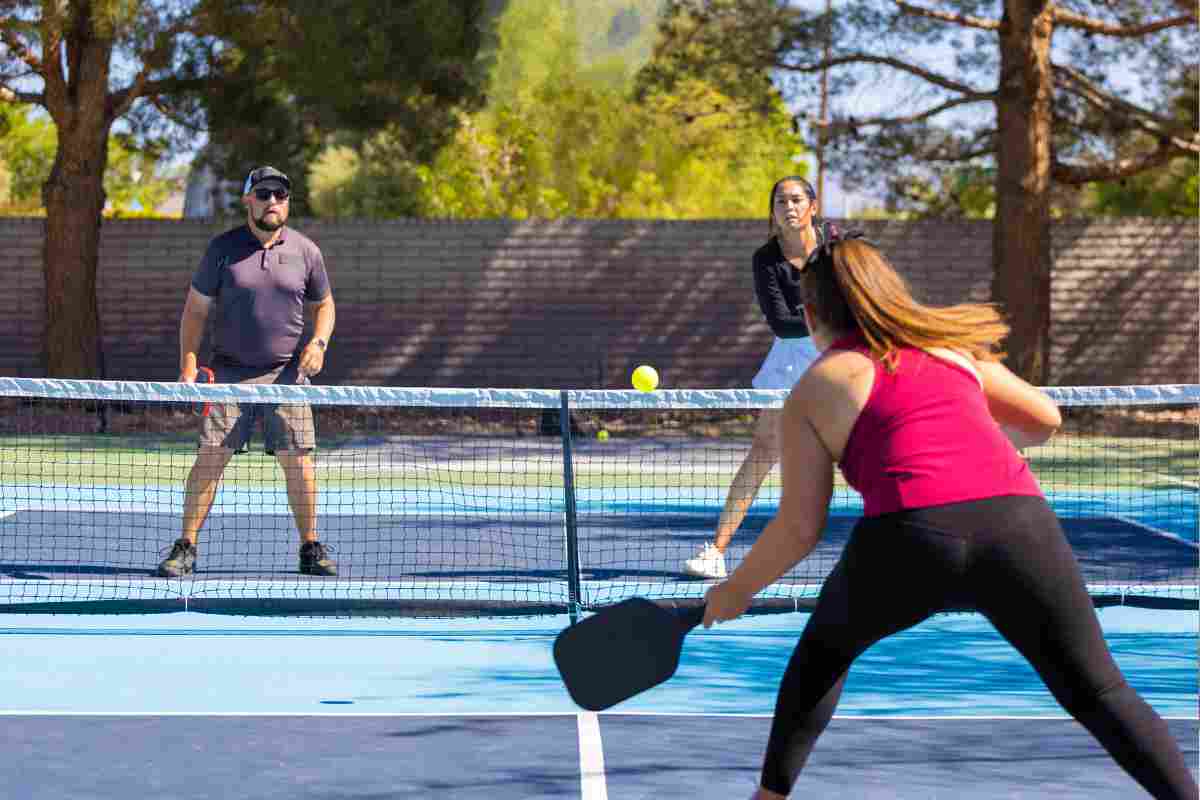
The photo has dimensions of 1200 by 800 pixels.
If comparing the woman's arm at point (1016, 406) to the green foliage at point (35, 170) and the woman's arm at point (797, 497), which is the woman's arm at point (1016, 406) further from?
the green foliage at point (35, 170)

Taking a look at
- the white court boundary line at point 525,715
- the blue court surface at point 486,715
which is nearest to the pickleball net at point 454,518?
the blue court surface at point 486,715

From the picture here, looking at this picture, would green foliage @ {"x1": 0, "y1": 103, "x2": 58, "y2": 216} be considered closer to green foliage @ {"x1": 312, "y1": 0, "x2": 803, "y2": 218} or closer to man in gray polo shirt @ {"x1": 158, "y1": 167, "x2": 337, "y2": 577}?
green foliage @ {"x1": 312, "y1": 0, "x2": 803, "y2": 218}

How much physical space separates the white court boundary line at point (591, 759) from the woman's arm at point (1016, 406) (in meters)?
1.67

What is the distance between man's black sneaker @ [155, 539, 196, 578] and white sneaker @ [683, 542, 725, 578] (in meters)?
2.42

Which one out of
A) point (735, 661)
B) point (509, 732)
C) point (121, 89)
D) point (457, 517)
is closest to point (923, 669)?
point (735, 661)

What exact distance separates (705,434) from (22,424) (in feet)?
24.4

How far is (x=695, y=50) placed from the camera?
2316 centimetres

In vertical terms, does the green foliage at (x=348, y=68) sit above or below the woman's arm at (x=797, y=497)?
above

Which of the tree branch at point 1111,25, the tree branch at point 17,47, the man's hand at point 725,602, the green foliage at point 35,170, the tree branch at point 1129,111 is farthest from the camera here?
the green foliage at point 35,170

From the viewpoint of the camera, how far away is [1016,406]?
4.43m

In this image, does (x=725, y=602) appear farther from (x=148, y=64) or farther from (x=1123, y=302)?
(x=1123, y=302)

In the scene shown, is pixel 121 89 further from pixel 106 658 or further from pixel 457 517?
pixel 106 658

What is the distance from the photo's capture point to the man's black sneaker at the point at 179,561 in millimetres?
9273

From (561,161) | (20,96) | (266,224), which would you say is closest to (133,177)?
(561,161)
